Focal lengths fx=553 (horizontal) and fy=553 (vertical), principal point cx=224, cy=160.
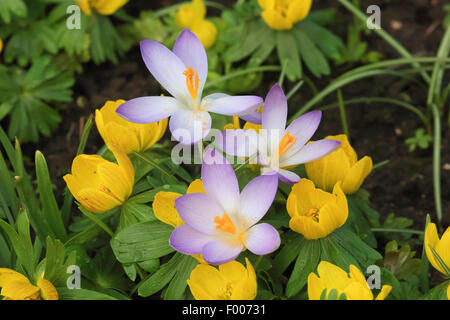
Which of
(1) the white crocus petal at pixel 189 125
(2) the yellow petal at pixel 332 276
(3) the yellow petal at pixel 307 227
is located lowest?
(2) the yellow petal at pixel 332 276

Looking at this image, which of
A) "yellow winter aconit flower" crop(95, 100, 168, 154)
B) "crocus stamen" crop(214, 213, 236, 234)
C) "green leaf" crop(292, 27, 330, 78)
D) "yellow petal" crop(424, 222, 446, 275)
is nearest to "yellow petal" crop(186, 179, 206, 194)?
"crocus stamen" crop(214, 213, 236, 234)

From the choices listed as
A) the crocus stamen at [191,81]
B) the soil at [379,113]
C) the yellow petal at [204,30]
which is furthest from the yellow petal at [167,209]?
the yellow petal at [204,30]

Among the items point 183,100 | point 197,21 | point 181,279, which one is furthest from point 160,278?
point 197,21

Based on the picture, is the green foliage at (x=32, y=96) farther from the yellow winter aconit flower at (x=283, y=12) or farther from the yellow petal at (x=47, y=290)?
the yellow petal at (x=47, y=290)
